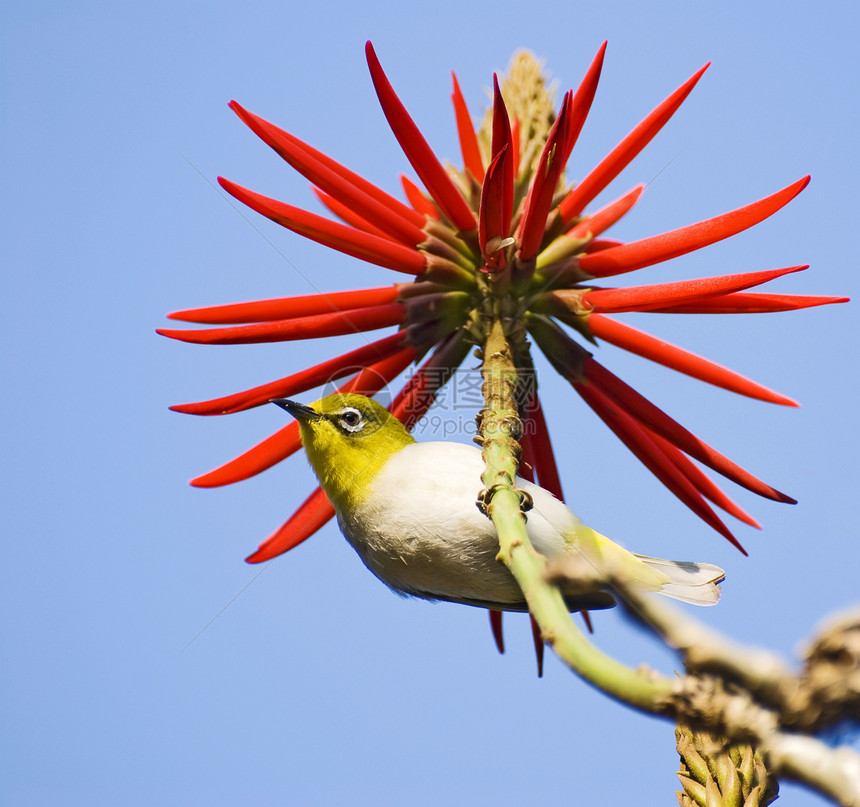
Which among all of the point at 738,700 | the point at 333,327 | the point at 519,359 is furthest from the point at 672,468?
the point at 738,700

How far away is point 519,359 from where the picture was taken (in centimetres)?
213

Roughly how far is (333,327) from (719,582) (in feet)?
4.03

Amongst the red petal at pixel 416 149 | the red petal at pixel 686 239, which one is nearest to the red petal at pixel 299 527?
the red petal at pixel 416 149

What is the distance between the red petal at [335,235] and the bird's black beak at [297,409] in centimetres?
43

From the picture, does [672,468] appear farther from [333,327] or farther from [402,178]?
[402,178]

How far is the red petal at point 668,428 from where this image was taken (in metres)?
2.03

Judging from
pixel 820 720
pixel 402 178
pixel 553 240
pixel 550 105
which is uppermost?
pixel 550 105

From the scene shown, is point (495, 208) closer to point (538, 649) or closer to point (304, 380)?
point (304, 380)

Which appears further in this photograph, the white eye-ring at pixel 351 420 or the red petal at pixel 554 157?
the white eye-ring at pixel 351 420

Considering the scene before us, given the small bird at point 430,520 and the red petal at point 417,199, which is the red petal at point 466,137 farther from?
the small bird at point 430,520

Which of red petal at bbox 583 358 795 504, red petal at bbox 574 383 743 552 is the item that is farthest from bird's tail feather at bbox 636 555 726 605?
red petal at bbox 583 358 795 504

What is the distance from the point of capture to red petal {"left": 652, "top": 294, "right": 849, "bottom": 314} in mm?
2033

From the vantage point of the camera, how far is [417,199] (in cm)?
253

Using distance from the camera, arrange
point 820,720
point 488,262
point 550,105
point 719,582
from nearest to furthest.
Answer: point 820,720, point 488,262, point 719,582, point 550,105
